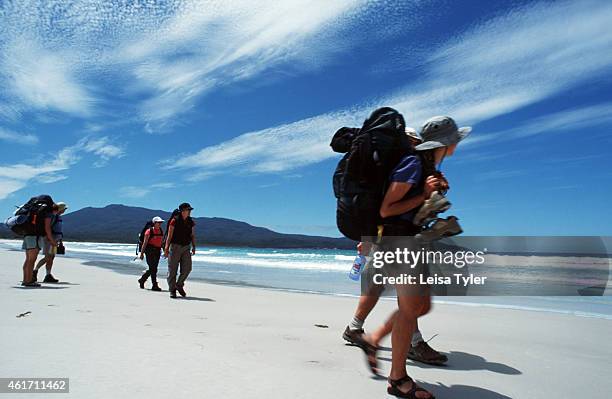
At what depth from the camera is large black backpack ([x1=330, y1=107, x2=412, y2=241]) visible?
277 cm

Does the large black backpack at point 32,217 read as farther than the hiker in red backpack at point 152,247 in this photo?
No

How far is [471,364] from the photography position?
395 centimetres

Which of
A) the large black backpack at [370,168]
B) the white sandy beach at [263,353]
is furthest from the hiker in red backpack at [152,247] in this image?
the large black backpack at [370,168]

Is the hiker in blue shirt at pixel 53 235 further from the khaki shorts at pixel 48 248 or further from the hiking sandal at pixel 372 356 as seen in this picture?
the hiking sandal at pixel 372 356

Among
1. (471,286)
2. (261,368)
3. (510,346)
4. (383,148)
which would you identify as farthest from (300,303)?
(383,148)

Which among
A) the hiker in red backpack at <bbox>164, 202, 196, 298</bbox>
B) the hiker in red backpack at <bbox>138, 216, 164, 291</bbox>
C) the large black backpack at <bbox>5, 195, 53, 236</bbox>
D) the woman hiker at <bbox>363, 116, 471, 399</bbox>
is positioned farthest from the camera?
the hiker in red backpack at <bbox>138, 216, 164, 291</bbox>

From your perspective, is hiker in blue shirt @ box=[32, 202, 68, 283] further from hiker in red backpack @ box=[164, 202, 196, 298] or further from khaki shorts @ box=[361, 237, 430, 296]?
khaki shorts @ box=[361, 237, 430, 296]

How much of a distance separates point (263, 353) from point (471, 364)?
1928mm

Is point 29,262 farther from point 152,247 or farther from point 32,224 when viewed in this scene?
point 152,247

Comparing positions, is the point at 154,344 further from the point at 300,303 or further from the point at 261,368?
the point at 300,303

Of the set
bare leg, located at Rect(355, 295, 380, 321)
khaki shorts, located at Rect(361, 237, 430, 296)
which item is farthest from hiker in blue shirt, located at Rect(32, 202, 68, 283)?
khaki shorts, located at Rect(361, 237, 430, 296)

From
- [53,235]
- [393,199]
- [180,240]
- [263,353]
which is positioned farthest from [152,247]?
[393,199]

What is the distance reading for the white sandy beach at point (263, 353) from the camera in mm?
3000

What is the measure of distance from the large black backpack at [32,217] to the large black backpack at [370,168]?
27.7 feet
